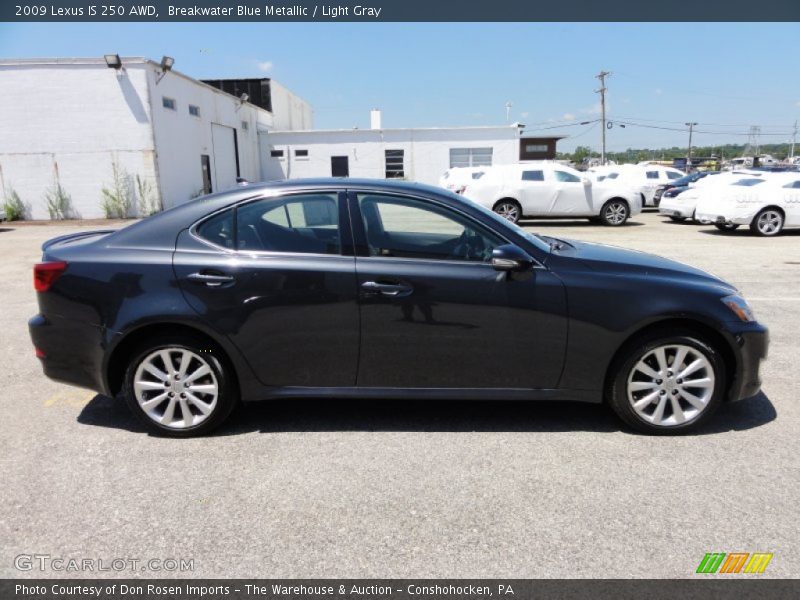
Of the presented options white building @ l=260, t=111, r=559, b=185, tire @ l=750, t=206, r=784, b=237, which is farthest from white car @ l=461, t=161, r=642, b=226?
white building @ l=260, t=111, r=559, b=185

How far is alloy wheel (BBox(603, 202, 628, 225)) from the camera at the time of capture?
649 inches

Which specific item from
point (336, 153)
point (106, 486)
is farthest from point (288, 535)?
point (336, 153)

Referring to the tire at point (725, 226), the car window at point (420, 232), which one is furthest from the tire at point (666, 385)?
the tire at point (725, 226)

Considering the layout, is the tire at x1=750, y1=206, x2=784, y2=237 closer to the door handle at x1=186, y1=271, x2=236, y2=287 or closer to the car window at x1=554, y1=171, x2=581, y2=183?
the car window at x1=554, y1=171, x2=581, y2=183

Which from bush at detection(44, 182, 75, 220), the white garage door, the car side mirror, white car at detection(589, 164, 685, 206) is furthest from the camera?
the white garage door

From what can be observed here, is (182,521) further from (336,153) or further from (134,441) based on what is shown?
(336,153)

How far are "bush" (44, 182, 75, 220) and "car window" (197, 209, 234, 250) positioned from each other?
20176 millimetres

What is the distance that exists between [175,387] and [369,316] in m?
1.34

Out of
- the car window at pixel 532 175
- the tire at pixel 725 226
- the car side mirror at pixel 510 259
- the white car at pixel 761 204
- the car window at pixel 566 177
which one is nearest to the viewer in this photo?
the car side mirror at pixel 510 259

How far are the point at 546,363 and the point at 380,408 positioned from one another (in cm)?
127

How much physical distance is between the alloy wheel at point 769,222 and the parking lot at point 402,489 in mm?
11378

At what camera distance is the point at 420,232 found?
3842 millimetres

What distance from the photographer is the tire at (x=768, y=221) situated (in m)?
13.9

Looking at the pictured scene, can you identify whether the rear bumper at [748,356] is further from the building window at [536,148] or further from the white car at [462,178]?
the building window at [536,148]
